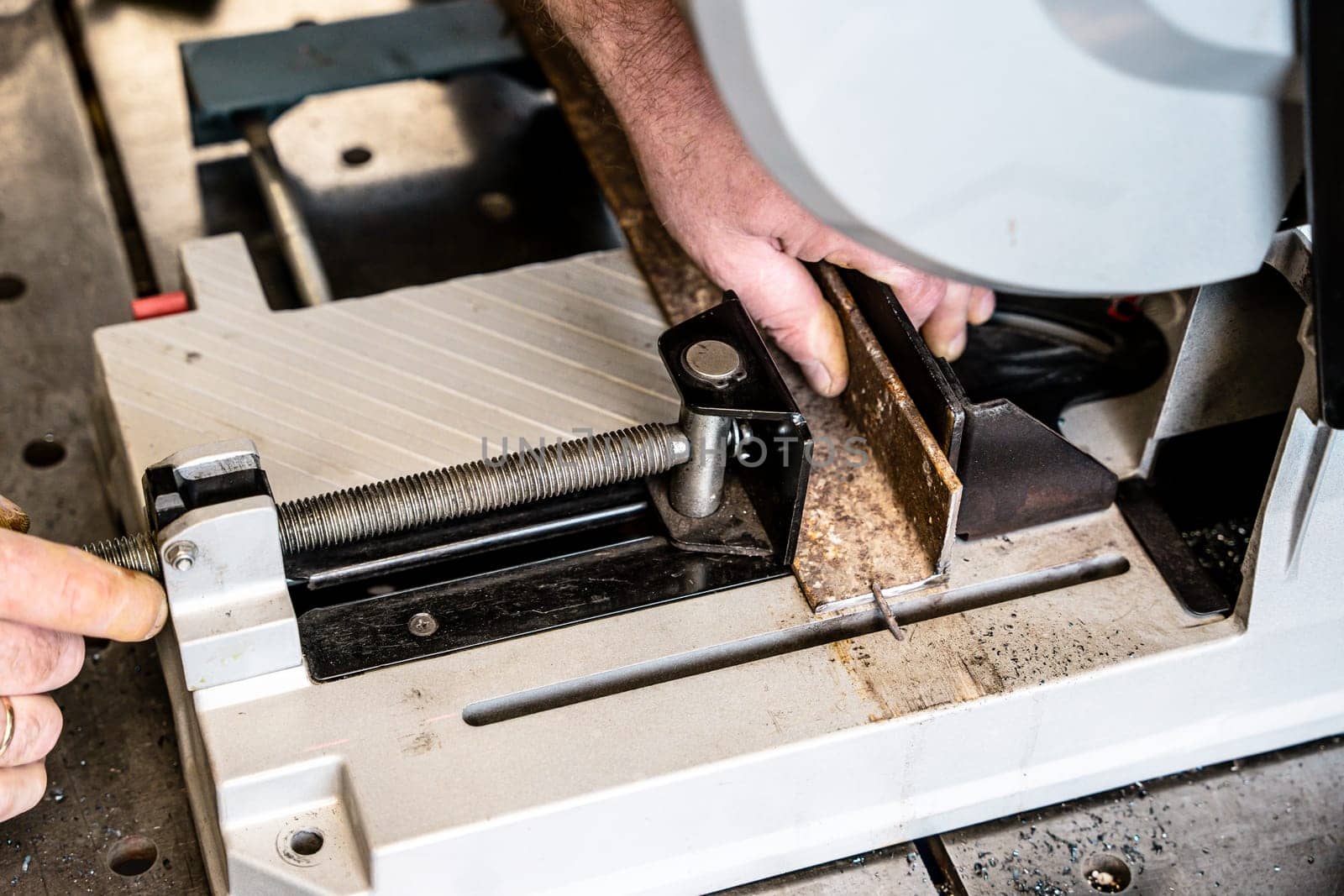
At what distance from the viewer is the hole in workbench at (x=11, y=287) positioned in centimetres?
155

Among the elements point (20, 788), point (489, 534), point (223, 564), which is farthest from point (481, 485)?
point (20, 788)

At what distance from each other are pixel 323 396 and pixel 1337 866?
926mm

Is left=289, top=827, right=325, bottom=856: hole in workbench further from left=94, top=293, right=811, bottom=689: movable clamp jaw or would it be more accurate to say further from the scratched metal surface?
the scratched metal surface

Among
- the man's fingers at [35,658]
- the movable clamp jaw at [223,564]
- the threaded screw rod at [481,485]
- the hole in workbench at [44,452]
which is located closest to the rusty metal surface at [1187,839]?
the threaded screw rod at [481,485]

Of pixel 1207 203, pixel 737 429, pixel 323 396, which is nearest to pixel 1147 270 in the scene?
pixel 1207 203

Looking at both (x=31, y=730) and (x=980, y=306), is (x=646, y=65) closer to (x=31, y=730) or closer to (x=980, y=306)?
(x=980, y=306)

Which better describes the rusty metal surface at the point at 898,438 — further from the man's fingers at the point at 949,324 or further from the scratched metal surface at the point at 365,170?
the scratched metal surface at the point at 365,170

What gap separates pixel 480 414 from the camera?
1.22 metres

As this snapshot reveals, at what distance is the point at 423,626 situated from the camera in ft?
3.48

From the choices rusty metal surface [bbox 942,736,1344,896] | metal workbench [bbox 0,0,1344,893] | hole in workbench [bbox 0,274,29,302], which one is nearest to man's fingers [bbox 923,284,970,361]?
metal workbench [bbox 0,0,1344,893]

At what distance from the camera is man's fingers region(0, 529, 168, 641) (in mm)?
→ 917

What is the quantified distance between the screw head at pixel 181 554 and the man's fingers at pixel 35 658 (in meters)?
0.13

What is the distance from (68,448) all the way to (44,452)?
0.03m

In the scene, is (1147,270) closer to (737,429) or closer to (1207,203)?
(1207,203)
